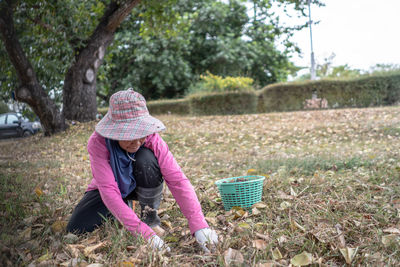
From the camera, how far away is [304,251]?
1668 mm

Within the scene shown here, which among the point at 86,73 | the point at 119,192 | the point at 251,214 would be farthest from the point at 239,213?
the point at 86,73

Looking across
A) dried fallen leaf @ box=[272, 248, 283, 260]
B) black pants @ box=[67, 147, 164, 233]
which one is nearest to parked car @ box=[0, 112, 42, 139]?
black pants @ box=[67, 147, 164, 233]

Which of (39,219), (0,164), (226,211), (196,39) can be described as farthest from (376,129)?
(196,39)

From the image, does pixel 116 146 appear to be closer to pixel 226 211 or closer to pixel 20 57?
pixel 226 211

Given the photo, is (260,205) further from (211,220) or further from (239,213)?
(211,220)

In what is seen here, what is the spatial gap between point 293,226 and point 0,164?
4.61m

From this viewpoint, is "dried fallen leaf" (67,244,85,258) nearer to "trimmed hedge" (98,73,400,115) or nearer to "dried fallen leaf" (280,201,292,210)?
"dried fallen leaf" (280,201,292,210)

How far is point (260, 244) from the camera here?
72.3 inches

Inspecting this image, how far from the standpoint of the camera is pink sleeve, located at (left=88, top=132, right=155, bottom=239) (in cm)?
183

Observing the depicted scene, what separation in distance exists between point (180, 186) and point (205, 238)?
34cm

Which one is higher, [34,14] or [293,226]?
[34,14]

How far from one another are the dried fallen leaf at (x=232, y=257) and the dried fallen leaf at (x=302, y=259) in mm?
250

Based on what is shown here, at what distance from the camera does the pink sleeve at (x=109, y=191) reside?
1.83m

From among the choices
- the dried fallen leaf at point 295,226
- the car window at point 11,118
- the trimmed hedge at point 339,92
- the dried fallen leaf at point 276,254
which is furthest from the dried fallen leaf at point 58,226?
the car window at point 11,118
